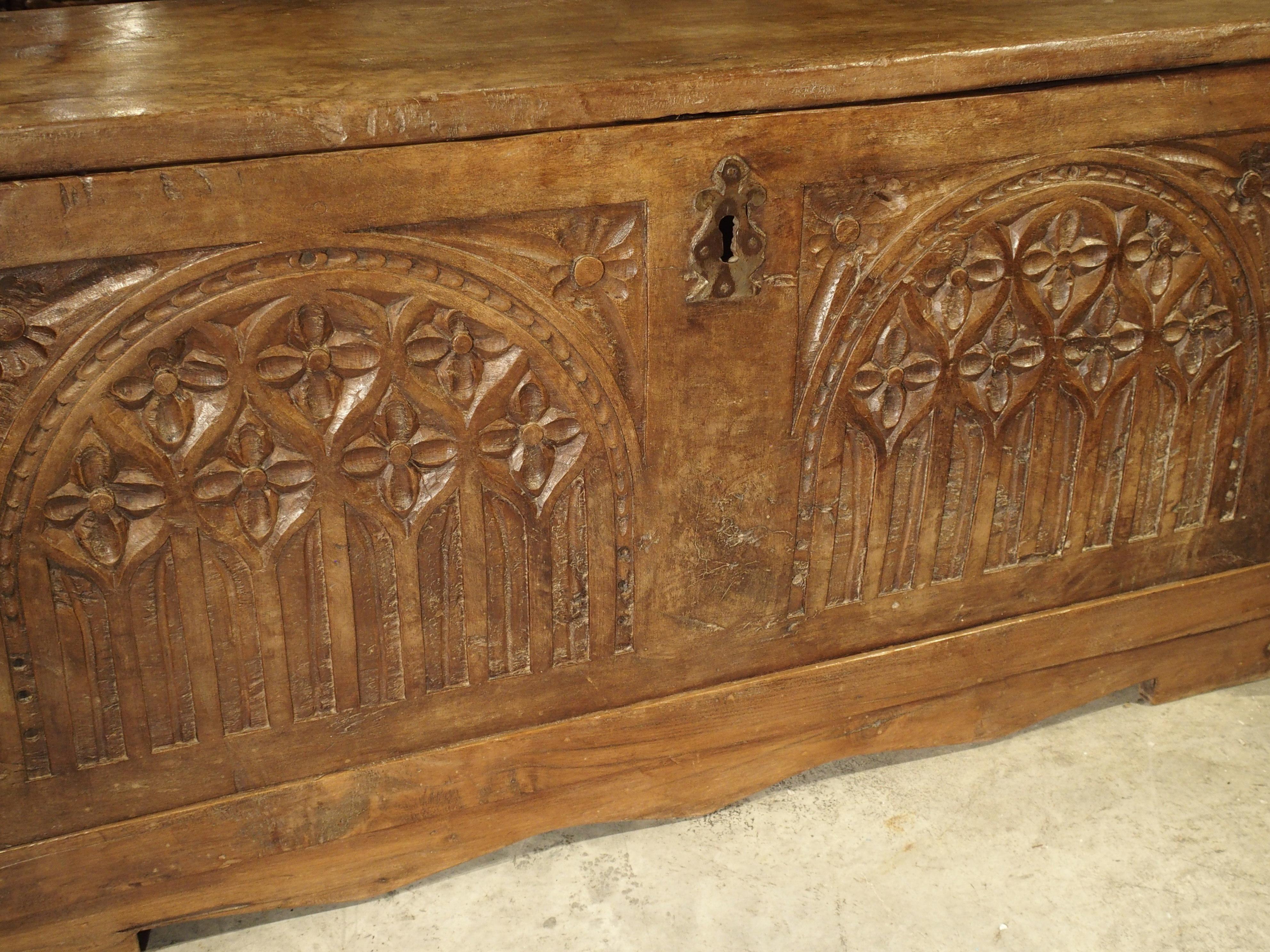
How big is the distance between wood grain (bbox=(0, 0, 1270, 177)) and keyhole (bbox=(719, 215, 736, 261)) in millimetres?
109

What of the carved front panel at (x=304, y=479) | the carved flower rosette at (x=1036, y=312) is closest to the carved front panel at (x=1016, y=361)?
the carved flower rosette at (x=1036, y=312)

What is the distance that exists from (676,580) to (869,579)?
0.26 m

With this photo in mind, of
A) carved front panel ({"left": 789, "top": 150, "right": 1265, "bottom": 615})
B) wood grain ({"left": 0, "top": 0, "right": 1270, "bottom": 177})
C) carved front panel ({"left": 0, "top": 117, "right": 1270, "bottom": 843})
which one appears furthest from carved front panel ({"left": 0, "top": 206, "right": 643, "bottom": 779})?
carved front panel ({"left": 789, "top": 150, "right": 1265, "bottom": 615})

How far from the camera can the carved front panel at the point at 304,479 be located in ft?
4.06

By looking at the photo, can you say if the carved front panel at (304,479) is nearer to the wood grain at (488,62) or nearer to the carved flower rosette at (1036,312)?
the wood grain at (488,62)

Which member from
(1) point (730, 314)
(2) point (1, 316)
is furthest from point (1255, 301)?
(2) point (1, 316)

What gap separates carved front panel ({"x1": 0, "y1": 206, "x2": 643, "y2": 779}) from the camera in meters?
1.24

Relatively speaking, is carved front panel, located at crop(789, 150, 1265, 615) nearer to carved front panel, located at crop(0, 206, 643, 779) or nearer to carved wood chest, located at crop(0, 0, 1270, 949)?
carved wood chest, located at crop(0, 0, 1270, 949)

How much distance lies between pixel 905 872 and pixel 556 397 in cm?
74

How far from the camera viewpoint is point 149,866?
1427 mm

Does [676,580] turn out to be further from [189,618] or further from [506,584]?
[189,618]

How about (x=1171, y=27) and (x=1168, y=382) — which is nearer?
(x=1171, y=27)

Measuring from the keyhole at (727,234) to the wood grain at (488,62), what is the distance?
0.36ft

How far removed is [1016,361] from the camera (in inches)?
62.2
